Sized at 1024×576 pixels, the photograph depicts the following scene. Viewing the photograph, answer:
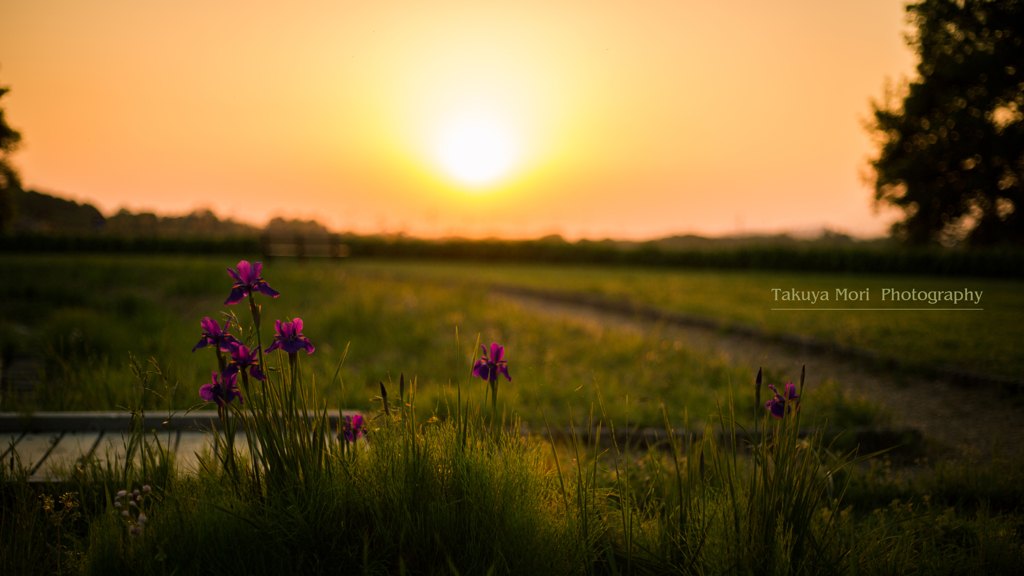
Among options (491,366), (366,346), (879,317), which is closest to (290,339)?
(491,366)

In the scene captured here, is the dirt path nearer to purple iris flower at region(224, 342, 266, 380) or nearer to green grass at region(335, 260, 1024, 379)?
green grass at region(335, 260, 1024, 379)

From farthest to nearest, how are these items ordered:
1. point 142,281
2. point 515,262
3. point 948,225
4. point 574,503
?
1. point 515,262
2. point 948,225
3. point 142,281
4. point 574,503

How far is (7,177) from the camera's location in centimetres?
1063

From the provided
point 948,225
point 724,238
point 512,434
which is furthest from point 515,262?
point 512,434

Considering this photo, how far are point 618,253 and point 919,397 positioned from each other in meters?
19.9

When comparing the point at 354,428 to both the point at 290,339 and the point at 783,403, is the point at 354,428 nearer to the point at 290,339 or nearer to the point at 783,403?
the point at 290,339

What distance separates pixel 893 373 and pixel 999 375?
92 cm

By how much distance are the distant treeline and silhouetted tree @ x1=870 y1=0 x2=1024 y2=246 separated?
5633mm

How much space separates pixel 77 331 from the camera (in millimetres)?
5535

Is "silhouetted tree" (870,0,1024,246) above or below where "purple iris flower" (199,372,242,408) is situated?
above

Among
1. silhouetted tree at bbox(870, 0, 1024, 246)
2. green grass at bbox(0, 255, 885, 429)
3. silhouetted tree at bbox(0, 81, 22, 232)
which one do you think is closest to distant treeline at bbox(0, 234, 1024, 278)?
silhouetted tree at bbox(0, 81, 22, 232)

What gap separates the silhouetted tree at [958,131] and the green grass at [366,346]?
2163cm

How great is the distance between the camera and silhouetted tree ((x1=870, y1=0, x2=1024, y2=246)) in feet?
64.3

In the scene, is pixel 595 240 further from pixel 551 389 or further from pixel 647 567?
pixel 647 567
